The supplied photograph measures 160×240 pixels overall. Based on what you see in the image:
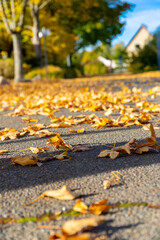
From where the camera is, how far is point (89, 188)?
1669 millimetres

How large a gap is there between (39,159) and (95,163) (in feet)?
1.44

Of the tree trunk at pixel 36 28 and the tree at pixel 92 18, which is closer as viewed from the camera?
the tree trunk at pixel 36 28

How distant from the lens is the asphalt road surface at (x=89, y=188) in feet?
4.00

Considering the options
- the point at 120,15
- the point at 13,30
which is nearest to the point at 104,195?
the point at 13,30

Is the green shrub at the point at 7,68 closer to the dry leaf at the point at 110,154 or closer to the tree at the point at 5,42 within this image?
the tree at the point at 5,42

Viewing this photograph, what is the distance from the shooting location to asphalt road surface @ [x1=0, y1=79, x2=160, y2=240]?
1.22 meters

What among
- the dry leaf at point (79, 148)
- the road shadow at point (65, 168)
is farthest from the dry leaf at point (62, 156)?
the dry leaf at point (79, 148)

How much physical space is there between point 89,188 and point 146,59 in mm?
25308

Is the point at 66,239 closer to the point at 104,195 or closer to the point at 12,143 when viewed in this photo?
the point at 104,195

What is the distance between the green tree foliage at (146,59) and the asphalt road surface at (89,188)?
77.8ft

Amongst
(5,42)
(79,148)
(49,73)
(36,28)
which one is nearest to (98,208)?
(79,148)

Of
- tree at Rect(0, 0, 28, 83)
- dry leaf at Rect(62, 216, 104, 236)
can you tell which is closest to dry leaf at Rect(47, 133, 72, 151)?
dry leaf at Rect(62, 216, 104, 236)

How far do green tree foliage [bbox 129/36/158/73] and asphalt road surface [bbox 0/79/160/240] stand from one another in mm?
23725

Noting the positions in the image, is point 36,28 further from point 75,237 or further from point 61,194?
point 75,237
